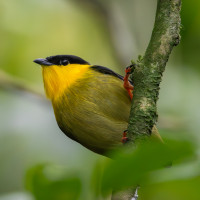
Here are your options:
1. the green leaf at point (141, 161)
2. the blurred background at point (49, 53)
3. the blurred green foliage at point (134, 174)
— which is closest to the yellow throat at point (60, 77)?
the blurred background at point (49, 53)

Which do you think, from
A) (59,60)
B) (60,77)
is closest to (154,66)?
(60,77)

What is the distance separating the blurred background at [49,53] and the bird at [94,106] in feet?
3.32

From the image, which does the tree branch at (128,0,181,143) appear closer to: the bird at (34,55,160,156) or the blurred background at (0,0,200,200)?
the bird at (34,55,160,156)

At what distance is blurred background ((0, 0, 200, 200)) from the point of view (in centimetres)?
518

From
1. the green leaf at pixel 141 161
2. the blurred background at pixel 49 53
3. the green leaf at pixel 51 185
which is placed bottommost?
the blurred background at pixel 49 53

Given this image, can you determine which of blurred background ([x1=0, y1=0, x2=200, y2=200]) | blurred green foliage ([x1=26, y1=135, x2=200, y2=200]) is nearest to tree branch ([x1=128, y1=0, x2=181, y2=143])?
blurred green foliage ([x1=26, y1=135, x2=200, y2=200])

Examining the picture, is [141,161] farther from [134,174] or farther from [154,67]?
[154,67]

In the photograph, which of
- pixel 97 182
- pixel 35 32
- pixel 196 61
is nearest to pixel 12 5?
pixel 35 32

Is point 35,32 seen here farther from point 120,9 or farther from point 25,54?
point 120,9

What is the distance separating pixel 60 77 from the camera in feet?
13.4

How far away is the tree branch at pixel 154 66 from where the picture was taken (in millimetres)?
2639

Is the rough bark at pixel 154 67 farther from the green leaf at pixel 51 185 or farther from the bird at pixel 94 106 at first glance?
the green leaf at pixel 51 185

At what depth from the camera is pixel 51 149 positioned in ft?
19.3

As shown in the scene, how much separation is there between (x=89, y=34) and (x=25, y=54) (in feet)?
4.73
